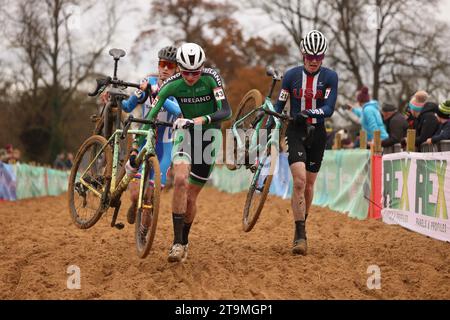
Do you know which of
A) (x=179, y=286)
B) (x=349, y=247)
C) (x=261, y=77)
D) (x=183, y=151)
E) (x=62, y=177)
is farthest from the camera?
(x=261, y=77)

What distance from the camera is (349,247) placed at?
→ 8.70 meters

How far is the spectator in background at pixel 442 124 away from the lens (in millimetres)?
10062

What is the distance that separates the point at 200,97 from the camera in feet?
25.1

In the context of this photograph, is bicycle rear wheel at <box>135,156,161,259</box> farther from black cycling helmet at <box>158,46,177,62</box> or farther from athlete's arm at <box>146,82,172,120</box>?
black cycling helmet at <box>158,46,177,62</box>

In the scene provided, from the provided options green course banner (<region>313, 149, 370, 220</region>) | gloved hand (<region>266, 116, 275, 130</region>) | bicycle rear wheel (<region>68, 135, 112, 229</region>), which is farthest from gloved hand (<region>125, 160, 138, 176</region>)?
green course banner (<region>313, 149, 370, 220</region>)

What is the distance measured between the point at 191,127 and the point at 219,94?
1.58 ft

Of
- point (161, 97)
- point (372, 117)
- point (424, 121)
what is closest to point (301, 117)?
point (161, 97)

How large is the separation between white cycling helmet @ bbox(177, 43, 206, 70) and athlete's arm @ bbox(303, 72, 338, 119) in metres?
1.46

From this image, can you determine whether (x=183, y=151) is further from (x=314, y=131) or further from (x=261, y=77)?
(x=261, y=77)

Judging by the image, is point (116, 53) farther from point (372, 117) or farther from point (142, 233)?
point (372, 117)

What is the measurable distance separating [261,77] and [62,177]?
45.4 ft

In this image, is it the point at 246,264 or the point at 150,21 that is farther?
the point at 150,21
